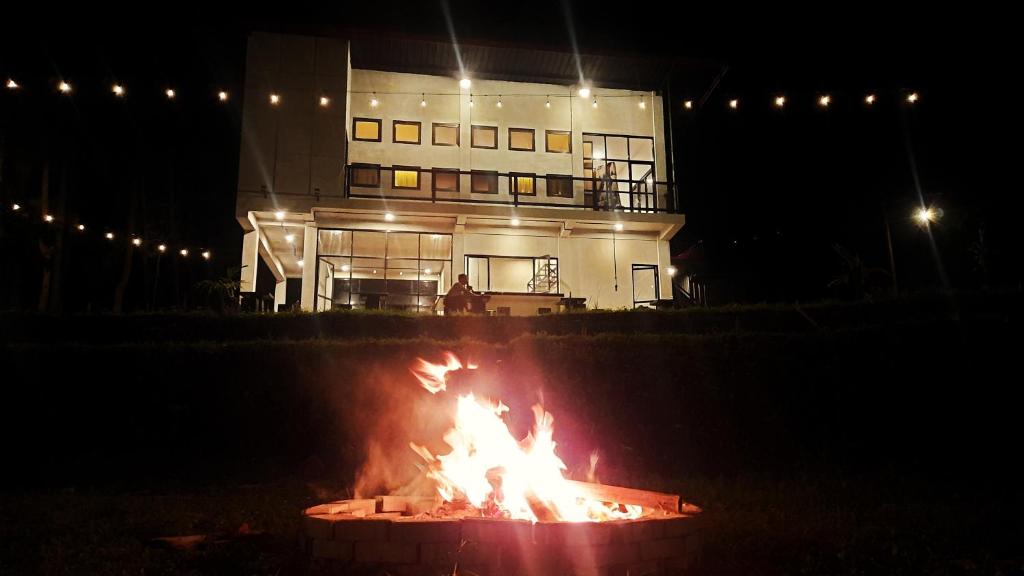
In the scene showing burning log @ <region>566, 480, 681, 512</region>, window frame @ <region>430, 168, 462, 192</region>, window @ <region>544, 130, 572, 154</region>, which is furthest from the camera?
window @ <region>544, 130, 572, 154</region>

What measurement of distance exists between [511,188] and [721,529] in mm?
15888

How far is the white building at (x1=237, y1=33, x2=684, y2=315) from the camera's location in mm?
17312

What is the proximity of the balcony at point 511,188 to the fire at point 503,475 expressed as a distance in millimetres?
13431

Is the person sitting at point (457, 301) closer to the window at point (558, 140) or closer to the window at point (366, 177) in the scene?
the window at point (366, 177)

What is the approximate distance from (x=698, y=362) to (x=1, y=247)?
22.3 meters

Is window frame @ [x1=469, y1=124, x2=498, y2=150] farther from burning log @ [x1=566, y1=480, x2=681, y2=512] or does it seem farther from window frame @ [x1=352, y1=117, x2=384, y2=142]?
burning log @ [x1=566, y1=480, x2=681, y2=512]

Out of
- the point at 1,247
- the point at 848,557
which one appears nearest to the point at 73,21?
the point at 1,247

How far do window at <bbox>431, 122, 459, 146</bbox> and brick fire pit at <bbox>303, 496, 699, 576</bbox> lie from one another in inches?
686

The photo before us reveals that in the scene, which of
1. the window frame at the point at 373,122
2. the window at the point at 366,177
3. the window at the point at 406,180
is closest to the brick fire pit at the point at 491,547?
the window at the point at 366,177

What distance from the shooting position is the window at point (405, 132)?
19516 millimetres

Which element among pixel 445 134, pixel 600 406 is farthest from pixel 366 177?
pixel 600 406

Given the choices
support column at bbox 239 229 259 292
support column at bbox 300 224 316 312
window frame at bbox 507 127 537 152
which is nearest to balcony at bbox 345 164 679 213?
window frame at bbox 507 127 537 152

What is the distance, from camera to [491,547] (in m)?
3.29

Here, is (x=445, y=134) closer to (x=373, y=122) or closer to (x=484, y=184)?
(x=484, y=184)
